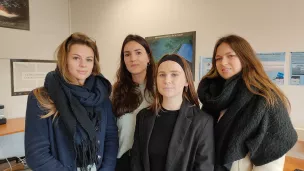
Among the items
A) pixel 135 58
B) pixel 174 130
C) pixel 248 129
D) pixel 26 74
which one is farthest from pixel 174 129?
pixel 26 74

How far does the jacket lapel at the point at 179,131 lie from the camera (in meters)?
1.15

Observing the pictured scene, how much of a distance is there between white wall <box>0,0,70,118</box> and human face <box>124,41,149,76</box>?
98.5 inches

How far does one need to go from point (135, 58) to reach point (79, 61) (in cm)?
42

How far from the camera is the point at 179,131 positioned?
1185 millimetres

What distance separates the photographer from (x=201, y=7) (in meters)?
2.53

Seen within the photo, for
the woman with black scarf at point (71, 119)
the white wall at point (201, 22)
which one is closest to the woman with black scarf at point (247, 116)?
the woman with black scarf at point (71, 119)

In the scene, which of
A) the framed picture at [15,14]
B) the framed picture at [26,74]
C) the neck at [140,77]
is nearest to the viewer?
the neck at [140,77]

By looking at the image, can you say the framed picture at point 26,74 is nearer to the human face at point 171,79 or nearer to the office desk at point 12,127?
the office desk at point 12,127

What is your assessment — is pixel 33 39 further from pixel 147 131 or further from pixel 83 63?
pixel 147 131

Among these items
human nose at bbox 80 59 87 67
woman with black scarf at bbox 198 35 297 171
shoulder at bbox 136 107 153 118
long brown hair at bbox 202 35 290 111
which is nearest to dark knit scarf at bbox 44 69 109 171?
human nose at bbox 80 59 87 67

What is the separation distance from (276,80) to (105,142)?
1727 millimetres

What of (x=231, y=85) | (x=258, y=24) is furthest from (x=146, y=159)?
(x=258, y=24)

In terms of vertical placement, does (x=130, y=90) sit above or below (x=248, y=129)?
above

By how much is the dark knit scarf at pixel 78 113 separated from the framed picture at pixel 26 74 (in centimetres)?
247
